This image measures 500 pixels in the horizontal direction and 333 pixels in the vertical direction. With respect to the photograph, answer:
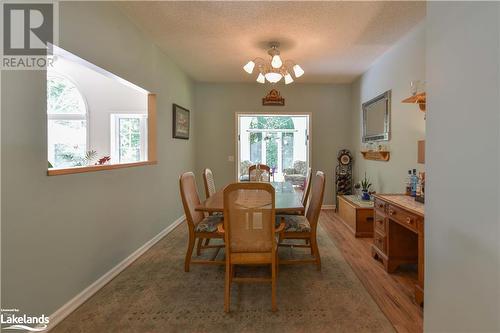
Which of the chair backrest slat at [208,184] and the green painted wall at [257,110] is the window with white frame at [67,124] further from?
the chair backrest slat at [208,184]

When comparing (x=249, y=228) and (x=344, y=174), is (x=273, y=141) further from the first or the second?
(x=249, y=228)

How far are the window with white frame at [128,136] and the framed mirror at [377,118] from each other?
4.30m

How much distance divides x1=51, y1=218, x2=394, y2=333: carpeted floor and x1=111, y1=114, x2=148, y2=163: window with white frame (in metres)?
3.39

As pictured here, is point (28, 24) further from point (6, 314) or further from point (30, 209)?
point (6, 314)

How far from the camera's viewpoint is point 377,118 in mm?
3844

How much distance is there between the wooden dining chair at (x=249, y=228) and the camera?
181 cm

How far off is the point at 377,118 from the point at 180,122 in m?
3.16

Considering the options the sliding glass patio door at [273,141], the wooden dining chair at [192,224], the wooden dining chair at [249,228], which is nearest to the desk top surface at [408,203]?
the wooden dining chair at [249,228]

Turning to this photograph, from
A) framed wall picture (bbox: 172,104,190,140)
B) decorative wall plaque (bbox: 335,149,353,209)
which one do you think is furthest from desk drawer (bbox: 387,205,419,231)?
framed wall picture (bbox: 172,104,190,140)

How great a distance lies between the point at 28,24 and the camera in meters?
1.54

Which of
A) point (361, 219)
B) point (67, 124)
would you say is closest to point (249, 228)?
point (361, 219)

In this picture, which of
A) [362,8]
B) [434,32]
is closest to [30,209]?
[434,32]

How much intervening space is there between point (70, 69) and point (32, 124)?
165 inches

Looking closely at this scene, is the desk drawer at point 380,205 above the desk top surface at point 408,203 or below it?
below
